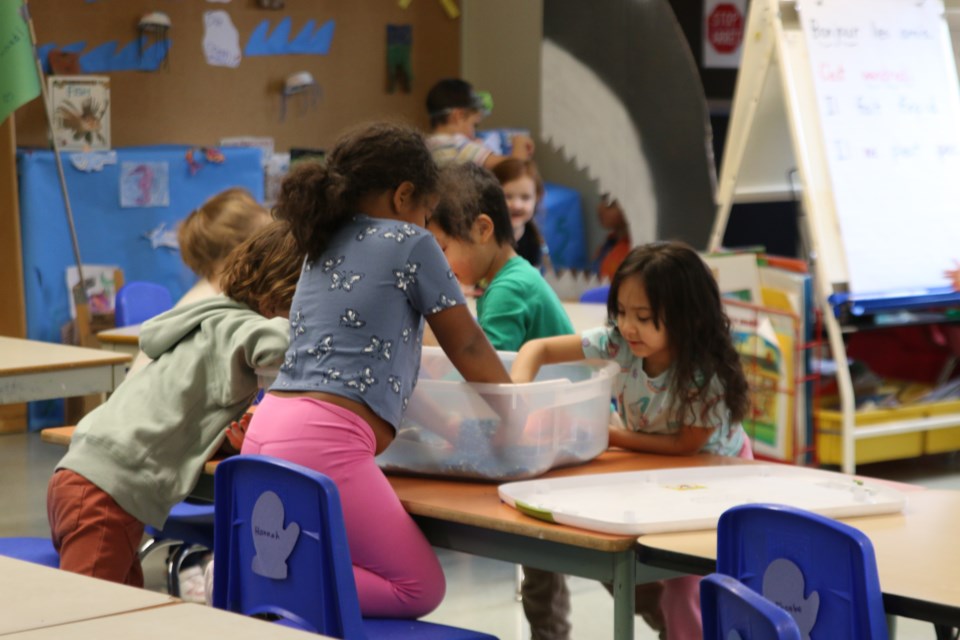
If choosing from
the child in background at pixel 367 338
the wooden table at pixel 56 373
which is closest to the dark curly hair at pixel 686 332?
the child in background at pixel 367 338

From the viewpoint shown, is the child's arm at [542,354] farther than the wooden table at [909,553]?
Yes

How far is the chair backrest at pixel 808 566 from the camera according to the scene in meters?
1.71

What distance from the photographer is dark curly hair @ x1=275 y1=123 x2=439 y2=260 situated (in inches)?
92.2

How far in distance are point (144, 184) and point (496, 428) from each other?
398 cm

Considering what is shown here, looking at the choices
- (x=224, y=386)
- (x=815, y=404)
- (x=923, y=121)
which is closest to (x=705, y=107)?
(x=923, y=121)

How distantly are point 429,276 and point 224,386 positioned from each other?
0.48 metres

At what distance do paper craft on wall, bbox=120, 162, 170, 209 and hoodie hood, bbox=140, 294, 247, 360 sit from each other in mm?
3465

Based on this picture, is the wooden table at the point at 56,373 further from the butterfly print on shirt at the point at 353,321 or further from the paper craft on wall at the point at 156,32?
the paper craft on wall at the point at 156,32

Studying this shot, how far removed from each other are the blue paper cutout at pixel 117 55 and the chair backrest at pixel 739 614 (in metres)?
5.28

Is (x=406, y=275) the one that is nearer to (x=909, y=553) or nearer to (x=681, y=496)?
(x=681, y=496)

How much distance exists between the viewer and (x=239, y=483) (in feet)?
7.04

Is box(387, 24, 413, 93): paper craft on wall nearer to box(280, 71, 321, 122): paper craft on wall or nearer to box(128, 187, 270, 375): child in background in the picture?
box(280, 71, 321, 122): paper craft on wall

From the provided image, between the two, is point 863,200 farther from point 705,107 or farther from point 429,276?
point 429,276

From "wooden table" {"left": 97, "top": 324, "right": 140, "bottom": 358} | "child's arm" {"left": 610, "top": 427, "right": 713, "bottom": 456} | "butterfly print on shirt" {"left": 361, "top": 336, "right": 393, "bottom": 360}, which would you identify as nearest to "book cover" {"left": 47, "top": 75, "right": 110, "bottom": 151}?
"wooden table" {"left": 97, "top": 324, "right": 140, "bottom": 358}
